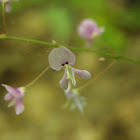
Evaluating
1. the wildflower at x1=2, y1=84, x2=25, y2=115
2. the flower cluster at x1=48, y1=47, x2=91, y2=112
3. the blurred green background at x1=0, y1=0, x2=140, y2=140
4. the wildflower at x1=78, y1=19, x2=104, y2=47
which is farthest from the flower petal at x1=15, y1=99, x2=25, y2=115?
the blurred green background at x1=0, y1=0, x2=140, y2=140

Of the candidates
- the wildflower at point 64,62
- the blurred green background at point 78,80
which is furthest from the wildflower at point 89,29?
the blurred green background at point 78,80

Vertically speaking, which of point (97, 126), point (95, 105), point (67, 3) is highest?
point (67, 3)

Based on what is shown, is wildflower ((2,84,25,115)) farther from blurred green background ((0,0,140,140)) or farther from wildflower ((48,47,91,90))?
blurred green background ((0,0,140,140))

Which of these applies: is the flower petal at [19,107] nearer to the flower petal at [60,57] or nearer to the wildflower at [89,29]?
the flower petal at [60,57]

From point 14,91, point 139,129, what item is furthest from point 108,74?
point 14,91

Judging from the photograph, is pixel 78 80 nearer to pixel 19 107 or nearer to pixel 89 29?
pixel 89 29

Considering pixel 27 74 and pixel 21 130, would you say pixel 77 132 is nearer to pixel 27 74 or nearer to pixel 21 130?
pixel 21 130

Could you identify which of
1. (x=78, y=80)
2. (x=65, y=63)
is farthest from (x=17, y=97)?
(x=78, y=80)
